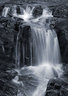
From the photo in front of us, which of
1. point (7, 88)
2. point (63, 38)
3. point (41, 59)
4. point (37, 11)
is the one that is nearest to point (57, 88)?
point (7, 88)

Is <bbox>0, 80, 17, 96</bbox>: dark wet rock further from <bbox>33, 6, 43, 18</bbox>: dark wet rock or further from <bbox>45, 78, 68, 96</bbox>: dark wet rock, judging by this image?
<bbox>33, 6, 43, 18</bbox>: dark wet rock

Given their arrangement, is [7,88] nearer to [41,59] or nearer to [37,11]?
[41,59]

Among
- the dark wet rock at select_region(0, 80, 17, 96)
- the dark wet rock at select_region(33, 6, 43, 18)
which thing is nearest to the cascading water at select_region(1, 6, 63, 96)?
the dark wet rock at select_region(0, 80, 17, 96)

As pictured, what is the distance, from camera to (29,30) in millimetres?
20438

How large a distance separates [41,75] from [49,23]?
736cm

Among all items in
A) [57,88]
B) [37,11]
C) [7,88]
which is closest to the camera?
[57,88]

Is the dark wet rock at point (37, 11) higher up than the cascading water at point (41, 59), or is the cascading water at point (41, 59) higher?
the dark wet rock at point (37, 11)

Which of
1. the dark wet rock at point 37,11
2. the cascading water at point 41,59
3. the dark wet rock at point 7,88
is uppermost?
the dark wet rock at point 37,11

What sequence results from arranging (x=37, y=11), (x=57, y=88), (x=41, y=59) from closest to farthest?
(x=57, y=88), (x=41, y=59), (x=37, y=11)

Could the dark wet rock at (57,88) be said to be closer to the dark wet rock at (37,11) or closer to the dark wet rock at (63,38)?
the dark wet rock at (63,38)

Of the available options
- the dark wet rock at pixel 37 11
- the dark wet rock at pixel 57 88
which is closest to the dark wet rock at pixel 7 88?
the dark wet rock at pixel 57 88

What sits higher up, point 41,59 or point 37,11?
point 37,11

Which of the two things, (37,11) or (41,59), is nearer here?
(41,59)

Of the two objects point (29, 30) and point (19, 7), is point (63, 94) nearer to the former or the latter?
point (29, 30)
